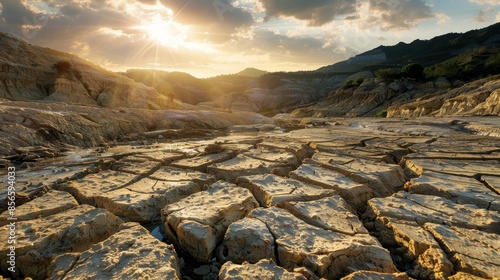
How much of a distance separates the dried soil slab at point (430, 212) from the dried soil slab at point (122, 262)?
2.26m

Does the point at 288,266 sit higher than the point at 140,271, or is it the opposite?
the point at 140,271

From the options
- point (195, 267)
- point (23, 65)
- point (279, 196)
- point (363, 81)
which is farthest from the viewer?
point (363, 81)

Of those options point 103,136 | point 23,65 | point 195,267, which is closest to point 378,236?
point 195,267

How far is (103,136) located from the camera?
28.9 ft

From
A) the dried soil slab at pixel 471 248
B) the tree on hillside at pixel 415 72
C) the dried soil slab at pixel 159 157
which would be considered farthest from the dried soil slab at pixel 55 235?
the tree on hillside at pixel 415 72

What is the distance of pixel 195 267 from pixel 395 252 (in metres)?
1.86

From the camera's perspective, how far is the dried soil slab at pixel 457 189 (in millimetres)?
3151

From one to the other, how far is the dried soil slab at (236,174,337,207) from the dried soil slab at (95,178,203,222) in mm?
792

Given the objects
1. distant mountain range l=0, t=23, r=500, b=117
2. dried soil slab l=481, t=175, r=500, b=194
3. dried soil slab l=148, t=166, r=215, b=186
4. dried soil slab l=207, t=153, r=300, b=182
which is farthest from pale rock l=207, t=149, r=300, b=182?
Answer: distant mountain range l=0, t=23, r=500, b=117

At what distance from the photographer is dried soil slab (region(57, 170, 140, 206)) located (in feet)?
11.3

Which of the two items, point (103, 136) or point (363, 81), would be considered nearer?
point (103, 136)

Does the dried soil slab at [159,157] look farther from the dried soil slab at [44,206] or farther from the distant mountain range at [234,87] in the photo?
the distant mountain range at [234,87]

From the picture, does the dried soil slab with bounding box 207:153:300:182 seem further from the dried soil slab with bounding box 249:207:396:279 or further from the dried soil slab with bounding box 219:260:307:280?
the dried soil slab with bounding box 219:260:307:280

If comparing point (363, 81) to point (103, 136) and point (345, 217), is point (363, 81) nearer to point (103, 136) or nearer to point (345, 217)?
point (103, 136)
